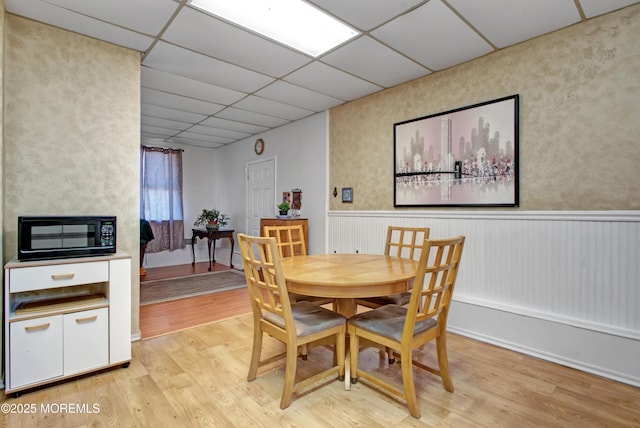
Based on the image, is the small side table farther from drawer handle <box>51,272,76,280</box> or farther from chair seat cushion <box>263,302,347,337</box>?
chair seat cushion <box>263,302,347,337</box>

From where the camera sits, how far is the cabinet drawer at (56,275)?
6.49 feet

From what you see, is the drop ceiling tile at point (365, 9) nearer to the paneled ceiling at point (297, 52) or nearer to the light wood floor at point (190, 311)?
the paneled ceiling at point (297, 52)

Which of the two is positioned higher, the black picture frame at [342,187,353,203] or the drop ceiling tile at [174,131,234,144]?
the drop ceiling tile at [174,131,234,144]

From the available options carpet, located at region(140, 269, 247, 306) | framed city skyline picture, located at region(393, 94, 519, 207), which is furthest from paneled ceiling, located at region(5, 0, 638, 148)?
carpet, located at region(140, 269, 247, 306)

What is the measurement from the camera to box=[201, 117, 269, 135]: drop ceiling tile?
494cm

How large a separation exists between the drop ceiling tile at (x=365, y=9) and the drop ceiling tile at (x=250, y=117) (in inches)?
97.7

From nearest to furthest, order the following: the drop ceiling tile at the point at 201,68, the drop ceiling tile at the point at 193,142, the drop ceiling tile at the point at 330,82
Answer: the drop ceiling tile at the point at 201,68 < the drop ceiling tile at the point at 330,82 < the drop ceiling tile at the point at 193,142

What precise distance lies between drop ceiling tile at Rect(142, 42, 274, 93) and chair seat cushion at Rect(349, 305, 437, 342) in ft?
8.32

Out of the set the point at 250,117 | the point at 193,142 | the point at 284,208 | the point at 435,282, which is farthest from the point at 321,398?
the point at 193,142

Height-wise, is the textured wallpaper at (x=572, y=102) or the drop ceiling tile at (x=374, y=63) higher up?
the drop ceiling tile at (x=374, y=63)

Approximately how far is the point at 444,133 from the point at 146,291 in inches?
170

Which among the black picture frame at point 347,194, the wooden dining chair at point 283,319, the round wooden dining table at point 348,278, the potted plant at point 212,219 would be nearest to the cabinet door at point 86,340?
the wooden dining chair at point 283,319

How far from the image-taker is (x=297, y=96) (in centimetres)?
385

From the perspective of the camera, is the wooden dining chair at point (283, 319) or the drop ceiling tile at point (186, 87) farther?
the drop ceiling tile at point (186, 87)
